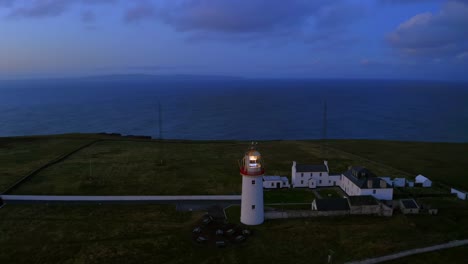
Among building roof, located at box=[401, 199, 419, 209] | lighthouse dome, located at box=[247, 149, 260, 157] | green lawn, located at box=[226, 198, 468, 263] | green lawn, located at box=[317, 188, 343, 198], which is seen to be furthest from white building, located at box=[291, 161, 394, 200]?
lighthouse dome, located at box=[247, 149, 260, 157]

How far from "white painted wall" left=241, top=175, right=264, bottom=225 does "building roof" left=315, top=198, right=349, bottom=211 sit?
5.61 meters

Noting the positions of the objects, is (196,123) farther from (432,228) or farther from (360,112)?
(432,228)

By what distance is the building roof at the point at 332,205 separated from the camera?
29.8m

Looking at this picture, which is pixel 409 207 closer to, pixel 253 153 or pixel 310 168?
A: pixel 310 168

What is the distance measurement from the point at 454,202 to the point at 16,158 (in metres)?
58.9

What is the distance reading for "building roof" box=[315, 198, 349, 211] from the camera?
29.8 meters

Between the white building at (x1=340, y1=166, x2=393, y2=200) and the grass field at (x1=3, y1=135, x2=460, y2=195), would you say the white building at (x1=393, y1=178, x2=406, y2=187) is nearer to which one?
the white building at (x1=340, y1=166, x2=393, y2=200)

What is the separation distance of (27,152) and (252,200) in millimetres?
45779

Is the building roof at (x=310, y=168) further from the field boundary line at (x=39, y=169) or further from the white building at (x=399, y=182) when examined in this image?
the field boundary line at (x=39, y=169)

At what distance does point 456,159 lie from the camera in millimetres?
54469

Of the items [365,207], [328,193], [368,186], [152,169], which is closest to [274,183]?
[328,193]

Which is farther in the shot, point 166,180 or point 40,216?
point 166,180

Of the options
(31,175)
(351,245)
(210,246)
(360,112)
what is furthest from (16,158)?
(360,112)

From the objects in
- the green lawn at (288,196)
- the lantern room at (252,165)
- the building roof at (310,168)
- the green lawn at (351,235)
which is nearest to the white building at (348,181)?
the building roof at (310,168)
